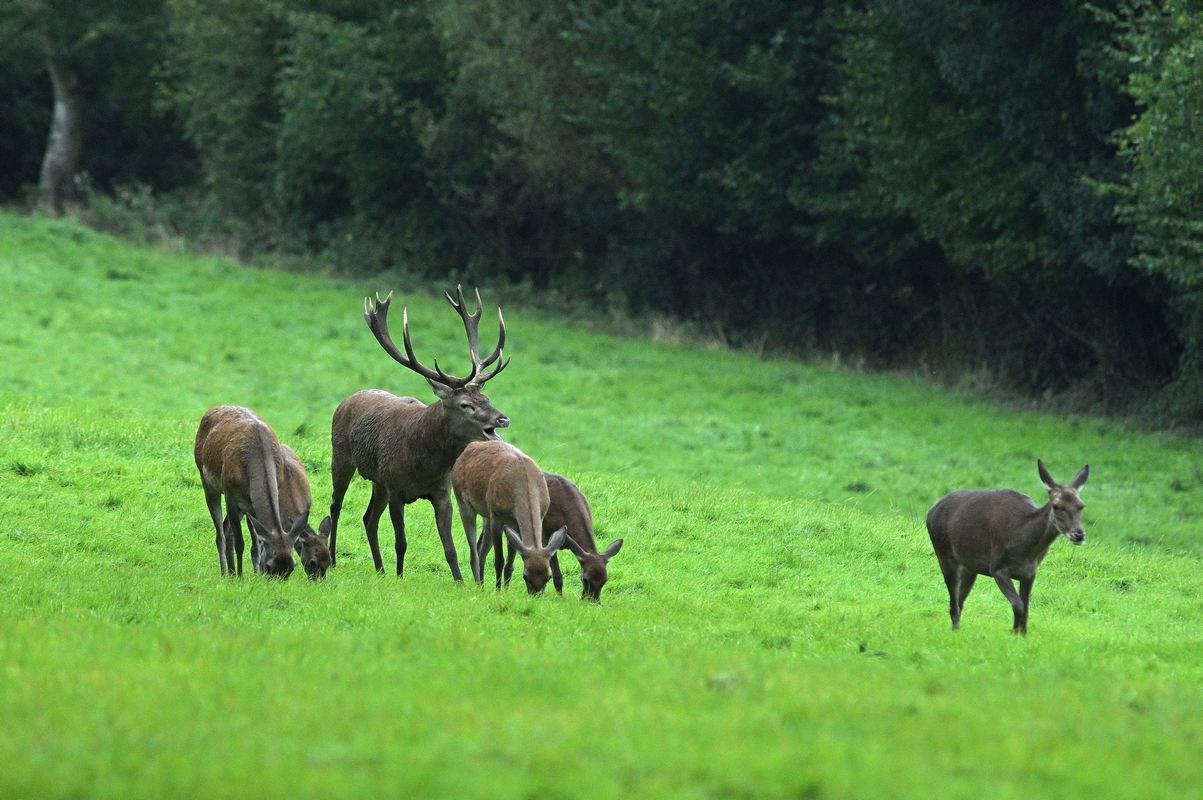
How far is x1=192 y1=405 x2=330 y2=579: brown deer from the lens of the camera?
12.7 metres

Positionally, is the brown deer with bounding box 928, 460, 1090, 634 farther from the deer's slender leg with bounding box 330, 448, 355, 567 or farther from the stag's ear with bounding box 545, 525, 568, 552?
Result: the deer's slender leg with bounding box 330, 448, 355, 567

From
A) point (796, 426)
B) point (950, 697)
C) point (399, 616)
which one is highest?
point (950, 697)

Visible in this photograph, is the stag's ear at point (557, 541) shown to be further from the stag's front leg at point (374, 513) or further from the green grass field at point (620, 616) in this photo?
the stag's front leg at point (374, 513)

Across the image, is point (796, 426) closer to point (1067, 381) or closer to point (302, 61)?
point (1067, 381)

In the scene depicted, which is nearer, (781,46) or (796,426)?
(796,426)

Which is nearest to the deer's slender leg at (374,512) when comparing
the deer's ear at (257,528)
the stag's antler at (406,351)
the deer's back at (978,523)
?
the stag's antler at (406,351)

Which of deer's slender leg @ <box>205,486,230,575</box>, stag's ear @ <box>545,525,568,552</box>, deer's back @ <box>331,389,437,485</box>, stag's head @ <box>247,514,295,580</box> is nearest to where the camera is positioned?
stag's head @ <box>247,514,295,580</box>

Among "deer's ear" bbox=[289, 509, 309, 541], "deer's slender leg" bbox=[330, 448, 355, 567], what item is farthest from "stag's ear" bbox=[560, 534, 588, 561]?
"deer's slender leg" bbox=[330, 448, 355, 567]

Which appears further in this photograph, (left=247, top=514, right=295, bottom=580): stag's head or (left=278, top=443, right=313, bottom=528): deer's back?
(left=278, top=443, right=313, bottom=528): deer's back

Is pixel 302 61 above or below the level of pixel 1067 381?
above

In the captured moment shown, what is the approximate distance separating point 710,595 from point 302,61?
104 feet

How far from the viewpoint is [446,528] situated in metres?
14.3

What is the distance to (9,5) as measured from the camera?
49.2 m

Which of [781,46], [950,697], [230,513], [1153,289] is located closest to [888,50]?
[781,46]
